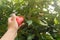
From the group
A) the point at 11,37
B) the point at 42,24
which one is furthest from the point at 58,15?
the point at 11,37

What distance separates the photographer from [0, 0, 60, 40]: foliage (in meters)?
1.25

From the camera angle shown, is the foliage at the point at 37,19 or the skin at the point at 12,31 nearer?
the skin at the point at 12,31

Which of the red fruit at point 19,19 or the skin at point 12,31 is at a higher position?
the red fruit at point 19,19

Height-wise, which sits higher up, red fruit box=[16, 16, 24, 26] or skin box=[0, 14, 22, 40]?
red fruit box=[16, 16, 24, 26]

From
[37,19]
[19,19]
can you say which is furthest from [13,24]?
[37,19]

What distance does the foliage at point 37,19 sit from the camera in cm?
125

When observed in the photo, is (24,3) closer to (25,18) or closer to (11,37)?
(25,18)

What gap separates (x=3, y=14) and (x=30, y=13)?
0.25 m

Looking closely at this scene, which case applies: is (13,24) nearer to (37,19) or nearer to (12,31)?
(12,31)

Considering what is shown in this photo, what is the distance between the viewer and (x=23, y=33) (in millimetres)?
1271

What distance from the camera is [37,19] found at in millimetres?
1247

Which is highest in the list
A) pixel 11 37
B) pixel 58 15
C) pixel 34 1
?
pixel 34 1

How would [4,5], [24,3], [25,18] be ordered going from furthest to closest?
1. [4,5]
2. [24,3]
3. [25,18]

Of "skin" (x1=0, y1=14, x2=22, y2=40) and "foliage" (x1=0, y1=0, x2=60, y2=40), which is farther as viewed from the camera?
"foliage" (x1=0, y1=0, x2=60, y2=40)
